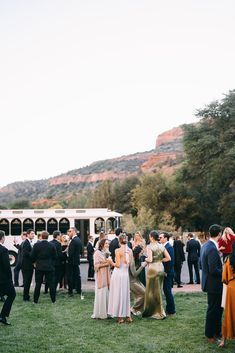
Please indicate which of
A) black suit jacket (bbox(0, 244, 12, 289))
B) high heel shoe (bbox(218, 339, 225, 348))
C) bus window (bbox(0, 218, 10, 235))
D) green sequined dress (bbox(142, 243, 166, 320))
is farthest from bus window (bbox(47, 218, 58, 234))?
high heel shoe (bbox(218, 339, 225, 348))

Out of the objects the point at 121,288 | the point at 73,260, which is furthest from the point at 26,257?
the point at 121,288

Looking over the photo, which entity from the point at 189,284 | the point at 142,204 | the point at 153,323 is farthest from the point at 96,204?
the point at 153,323

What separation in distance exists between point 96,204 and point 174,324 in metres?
57.3

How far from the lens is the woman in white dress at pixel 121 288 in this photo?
10688 mm

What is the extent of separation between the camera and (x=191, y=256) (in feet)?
56.2

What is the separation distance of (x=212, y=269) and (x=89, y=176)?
136347 millimetres

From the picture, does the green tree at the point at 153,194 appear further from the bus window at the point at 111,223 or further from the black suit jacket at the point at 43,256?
the black suit jacket at the point at 43,256

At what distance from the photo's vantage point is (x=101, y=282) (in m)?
11.2

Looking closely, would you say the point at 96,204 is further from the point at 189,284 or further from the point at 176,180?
the point at 189,284

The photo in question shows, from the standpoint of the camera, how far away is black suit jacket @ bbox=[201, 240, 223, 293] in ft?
28.4

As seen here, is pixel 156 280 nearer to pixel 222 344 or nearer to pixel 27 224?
pixel 222 344

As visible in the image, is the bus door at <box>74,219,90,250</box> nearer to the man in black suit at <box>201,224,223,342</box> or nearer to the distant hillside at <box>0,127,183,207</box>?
the man in black suit at <box>201,224,223,342</box>

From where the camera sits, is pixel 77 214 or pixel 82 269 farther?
pixel 77 214

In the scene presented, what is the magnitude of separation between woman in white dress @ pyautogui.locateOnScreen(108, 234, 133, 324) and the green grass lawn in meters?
0.26
